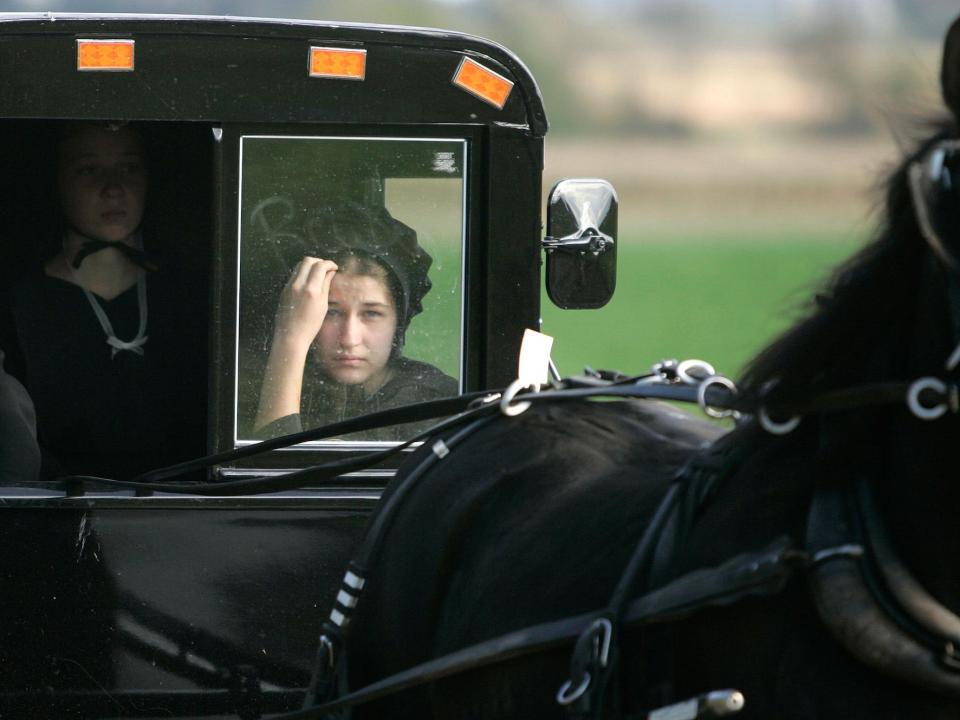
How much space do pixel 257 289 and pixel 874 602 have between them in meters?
2.22

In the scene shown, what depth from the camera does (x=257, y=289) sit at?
12.0ft

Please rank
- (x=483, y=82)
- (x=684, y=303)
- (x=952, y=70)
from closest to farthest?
(x=952, y=70)
(x=483, y=82)
(x=684, y=303)

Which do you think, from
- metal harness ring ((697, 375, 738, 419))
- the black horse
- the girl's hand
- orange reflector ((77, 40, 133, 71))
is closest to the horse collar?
the black horse

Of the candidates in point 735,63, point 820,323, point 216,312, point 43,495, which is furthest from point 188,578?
point 735,63

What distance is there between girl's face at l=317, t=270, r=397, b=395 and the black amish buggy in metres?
0.08

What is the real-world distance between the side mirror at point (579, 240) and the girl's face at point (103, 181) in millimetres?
1338

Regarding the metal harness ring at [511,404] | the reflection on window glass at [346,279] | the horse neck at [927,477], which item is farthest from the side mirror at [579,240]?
the horse neck at [927,477]

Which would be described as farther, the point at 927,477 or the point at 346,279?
the point at 346,279

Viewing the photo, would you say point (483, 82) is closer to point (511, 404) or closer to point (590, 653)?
point (511, 404)

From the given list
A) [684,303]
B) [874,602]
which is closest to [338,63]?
[874,602]

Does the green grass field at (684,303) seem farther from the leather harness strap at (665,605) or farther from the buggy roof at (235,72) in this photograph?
the leather harness strap at (665,605)

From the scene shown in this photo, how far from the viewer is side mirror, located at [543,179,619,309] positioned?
369 cm

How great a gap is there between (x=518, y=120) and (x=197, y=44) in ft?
2.56

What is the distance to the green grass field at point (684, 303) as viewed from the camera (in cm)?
2073
